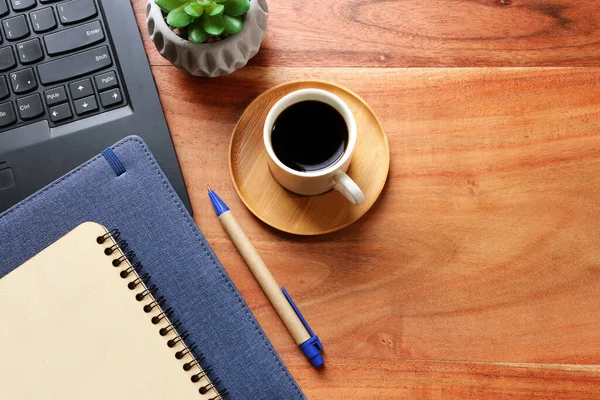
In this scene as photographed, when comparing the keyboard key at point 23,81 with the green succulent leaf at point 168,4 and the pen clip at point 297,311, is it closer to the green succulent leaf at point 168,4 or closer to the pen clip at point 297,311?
the green succulent leaf at point 168,4

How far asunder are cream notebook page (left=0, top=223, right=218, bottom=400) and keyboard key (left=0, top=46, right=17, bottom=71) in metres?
0.18

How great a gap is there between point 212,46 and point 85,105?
0.46 ft

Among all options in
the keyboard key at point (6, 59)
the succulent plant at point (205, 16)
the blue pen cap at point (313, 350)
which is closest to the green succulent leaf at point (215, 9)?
the succulent plant at point (205, 16)

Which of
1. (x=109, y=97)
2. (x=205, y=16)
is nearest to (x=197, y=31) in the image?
(x=205, y=16)

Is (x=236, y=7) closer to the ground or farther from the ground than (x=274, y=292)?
farther from the ground

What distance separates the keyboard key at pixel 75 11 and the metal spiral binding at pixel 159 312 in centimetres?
21

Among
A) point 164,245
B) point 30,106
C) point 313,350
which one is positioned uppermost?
point 30,106

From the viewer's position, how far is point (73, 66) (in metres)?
0.55

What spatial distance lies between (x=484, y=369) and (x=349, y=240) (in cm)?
18

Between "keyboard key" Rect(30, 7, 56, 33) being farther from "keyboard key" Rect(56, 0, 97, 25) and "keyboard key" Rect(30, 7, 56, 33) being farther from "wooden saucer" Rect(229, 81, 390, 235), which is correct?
"wooden saucer" Rect(229, 81, 390, 235)

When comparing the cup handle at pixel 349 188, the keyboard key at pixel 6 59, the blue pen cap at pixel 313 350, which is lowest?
the blue pen cap at pixel 313 350

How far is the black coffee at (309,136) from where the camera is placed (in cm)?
54

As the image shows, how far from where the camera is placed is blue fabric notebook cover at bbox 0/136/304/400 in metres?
0.52

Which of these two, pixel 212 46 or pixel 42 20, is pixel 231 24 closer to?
pixel 212 46
